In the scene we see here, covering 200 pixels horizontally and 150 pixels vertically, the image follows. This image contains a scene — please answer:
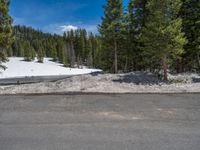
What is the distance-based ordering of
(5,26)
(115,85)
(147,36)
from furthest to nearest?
(5,26), (147,36), (115,85)

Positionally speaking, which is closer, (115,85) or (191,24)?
(115,85)

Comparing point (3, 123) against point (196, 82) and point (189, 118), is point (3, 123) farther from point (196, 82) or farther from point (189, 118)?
point (196, 82)

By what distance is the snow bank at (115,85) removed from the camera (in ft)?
47.7

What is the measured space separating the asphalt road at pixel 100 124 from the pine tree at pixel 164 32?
7.48m

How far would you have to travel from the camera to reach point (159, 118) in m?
7.65

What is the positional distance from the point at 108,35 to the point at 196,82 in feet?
40.5

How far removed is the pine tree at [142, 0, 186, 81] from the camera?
57.0 feet

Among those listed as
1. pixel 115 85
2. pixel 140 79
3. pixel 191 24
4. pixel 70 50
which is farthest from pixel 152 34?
pixel 70 50

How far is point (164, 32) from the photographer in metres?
17.2

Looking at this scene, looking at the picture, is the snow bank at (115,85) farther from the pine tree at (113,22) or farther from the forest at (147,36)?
the pine tree at (113,22)

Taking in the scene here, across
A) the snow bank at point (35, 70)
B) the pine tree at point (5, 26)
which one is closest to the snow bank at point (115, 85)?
the pine tree at point (5, 26)

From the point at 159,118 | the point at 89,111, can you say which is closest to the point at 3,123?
the point at 89,111

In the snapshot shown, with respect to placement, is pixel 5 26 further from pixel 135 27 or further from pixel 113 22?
pixel 135 27

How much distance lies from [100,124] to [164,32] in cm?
1225
